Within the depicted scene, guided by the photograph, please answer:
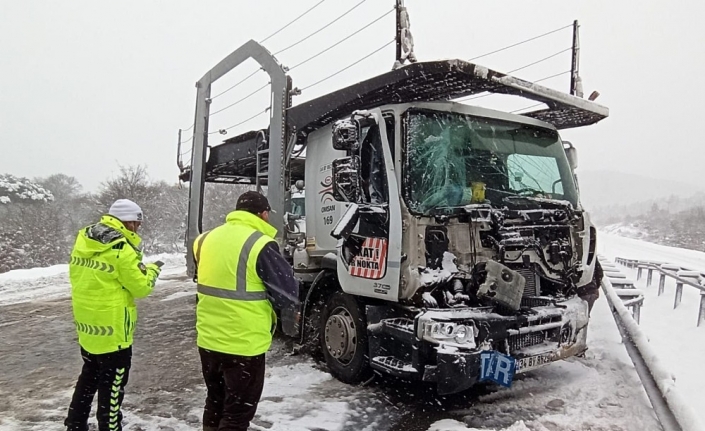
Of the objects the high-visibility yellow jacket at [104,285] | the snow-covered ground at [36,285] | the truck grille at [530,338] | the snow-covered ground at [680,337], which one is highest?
the high-visibility yellow jacket at [104,285]

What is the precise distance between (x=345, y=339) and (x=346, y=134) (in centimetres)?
195

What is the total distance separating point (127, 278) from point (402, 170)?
7.51 feet

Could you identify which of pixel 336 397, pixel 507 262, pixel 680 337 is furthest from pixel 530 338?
pixel 680 337

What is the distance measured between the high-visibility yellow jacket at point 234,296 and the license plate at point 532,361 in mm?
2189

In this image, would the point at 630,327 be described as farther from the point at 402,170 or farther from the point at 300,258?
the point at 300,258

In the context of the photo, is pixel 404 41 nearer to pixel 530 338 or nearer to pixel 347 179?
pixel 347 179

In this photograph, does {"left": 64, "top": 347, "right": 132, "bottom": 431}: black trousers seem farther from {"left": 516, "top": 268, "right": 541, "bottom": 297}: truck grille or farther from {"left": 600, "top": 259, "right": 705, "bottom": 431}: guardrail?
{"left": 600, "top": 259, "right": 705, "bottom": 431}: guardrail

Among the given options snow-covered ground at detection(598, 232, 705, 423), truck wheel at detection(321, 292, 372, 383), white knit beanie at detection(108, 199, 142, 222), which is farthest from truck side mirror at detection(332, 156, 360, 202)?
snow-covered ground at detection(598, 232, 705, 423)

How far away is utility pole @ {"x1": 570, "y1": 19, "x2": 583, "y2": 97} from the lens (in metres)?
6.41

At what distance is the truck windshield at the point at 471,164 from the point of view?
4.40 metres

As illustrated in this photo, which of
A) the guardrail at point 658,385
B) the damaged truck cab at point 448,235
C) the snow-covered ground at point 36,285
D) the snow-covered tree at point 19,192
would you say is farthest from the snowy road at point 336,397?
the snow-covered tree at point 19,192

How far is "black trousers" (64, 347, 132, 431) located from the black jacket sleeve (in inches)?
47.8

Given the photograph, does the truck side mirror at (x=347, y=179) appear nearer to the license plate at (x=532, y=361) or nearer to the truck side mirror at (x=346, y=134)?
the truck side mirror at (x=346, y=134)

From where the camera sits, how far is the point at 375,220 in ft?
14.8
